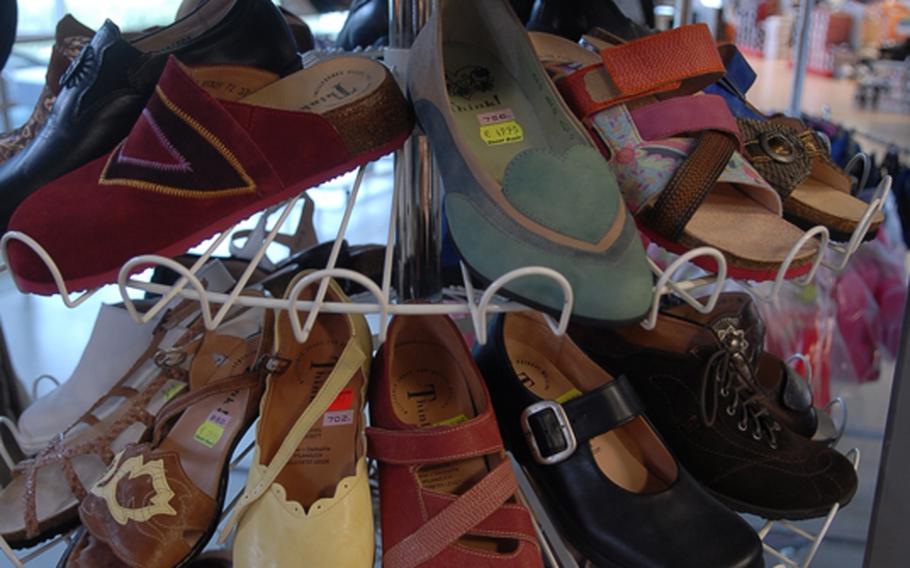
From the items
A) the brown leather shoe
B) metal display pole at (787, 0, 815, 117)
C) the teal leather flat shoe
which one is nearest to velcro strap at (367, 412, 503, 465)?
the teal leather flat shoe

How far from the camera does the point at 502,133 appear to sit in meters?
0.54

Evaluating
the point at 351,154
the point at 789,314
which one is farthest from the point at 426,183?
the point at 789,314

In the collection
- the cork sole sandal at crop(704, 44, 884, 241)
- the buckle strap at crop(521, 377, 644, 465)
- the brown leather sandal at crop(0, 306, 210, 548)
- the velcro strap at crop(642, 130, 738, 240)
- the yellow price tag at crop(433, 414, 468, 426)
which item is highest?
the velcro strap at crop(642, 130, 738, 240)

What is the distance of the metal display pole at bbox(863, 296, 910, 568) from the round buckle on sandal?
141 mm

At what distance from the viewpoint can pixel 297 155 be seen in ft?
1.55

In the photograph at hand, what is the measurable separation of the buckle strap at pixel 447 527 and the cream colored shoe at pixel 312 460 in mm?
20

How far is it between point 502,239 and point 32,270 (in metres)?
0.26

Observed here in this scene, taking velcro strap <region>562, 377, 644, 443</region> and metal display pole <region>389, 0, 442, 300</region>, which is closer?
velcro strap <region>562, 377, 644, 443</region>

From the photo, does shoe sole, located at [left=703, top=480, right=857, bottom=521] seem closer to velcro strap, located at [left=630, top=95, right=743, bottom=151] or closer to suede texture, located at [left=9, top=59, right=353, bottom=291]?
velcro strap, located at [left=630, top=95, right=743, bottom=151]

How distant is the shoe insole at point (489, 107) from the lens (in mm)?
527

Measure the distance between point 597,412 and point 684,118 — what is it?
0.66 ft

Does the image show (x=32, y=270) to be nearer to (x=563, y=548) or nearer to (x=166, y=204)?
(x=166, y=204)

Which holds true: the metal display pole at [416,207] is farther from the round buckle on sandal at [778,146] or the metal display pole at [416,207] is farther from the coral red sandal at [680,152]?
the round buckle on sandal at [778,146]

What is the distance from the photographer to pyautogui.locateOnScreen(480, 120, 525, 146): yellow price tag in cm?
53
